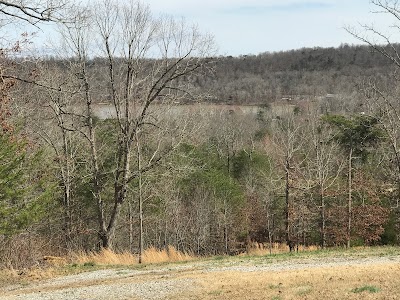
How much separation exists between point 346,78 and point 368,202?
302ft

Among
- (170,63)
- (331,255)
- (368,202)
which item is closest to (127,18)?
(170,63)

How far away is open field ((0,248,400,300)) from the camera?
8227 mm

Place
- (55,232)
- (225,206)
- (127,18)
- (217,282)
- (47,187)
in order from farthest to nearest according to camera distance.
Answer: (225,206) < (55,232) < (47,187) < (127,18) < (217,282)

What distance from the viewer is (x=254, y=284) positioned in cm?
962

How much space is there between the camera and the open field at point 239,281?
8.23 meters

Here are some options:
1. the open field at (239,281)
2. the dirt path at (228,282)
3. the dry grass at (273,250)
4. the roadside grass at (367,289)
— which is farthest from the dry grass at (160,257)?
the roadside grass at (367,289)

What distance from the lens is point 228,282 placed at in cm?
1029

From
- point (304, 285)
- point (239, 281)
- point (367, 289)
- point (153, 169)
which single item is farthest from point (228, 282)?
point (153, 169)

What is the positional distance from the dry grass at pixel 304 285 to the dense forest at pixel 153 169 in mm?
4976

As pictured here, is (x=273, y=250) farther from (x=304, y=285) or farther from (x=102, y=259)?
(x=304, y=285)

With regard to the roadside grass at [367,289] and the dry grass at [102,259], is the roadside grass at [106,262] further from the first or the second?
the roadside grass at [367,289]

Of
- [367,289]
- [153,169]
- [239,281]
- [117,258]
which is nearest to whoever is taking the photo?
[367,289]

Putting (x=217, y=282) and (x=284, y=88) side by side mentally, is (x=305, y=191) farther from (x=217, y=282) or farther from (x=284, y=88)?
(x=284, y=88)

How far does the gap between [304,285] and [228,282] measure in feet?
6.43
